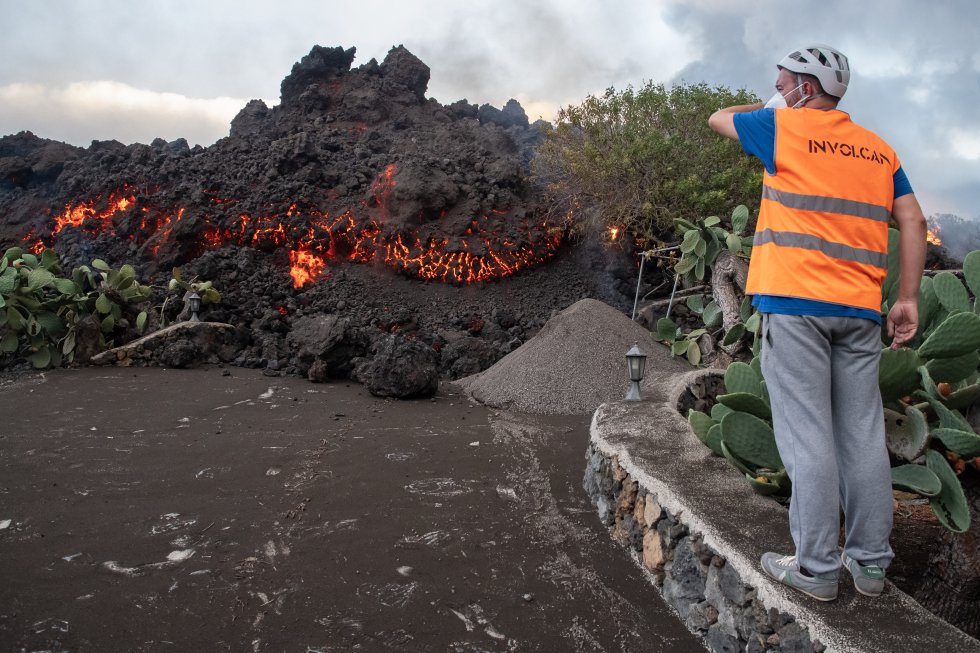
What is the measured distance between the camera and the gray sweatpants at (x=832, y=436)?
2053 millimetres

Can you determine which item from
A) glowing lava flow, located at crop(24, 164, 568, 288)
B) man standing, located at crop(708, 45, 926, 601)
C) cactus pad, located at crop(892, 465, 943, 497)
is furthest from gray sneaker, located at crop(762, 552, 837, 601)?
glowing lava flow, located at crop(24, 164, 568, 288)

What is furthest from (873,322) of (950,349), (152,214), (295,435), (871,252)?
(152,214)

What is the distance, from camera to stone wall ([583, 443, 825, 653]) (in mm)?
2074

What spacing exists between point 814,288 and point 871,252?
255mm

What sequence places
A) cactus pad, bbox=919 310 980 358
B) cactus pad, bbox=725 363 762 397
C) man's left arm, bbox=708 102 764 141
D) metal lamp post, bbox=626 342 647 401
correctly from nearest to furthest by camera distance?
man's left arm, bbox=708 102 764 141 < cactus pad, bbox=919 310 980 358 < cactus pad, bbox=725 363 762 397 < metal lamp post, bbox=626 342 647 401

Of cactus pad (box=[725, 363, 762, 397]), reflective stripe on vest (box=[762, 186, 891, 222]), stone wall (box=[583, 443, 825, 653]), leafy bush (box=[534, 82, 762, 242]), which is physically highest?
leafy bush (box=[534, 82, 762, 242])

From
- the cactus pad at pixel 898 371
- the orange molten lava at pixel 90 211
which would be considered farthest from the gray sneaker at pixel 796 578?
the orange molten lava at pixel 90 211

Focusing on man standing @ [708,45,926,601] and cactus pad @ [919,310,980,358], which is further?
cactus pad @ [919,310,980,358]

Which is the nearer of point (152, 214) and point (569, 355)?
point (569, 355)

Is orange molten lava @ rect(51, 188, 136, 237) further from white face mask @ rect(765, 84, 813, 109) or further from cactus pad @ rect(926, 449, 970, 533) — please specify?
cactus pad @ rect(926, 449, 970, 533)

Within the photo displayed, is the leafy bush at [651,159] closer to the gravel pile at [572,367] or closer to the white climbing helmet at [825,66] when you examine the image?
the gravel pile at [572,367]

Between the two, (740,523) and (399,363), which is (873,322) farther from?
(399,363)

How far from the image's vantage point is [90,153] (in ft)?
65.4

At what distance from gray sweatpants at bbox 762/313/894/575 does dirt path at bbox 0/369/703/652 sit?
72 cm
